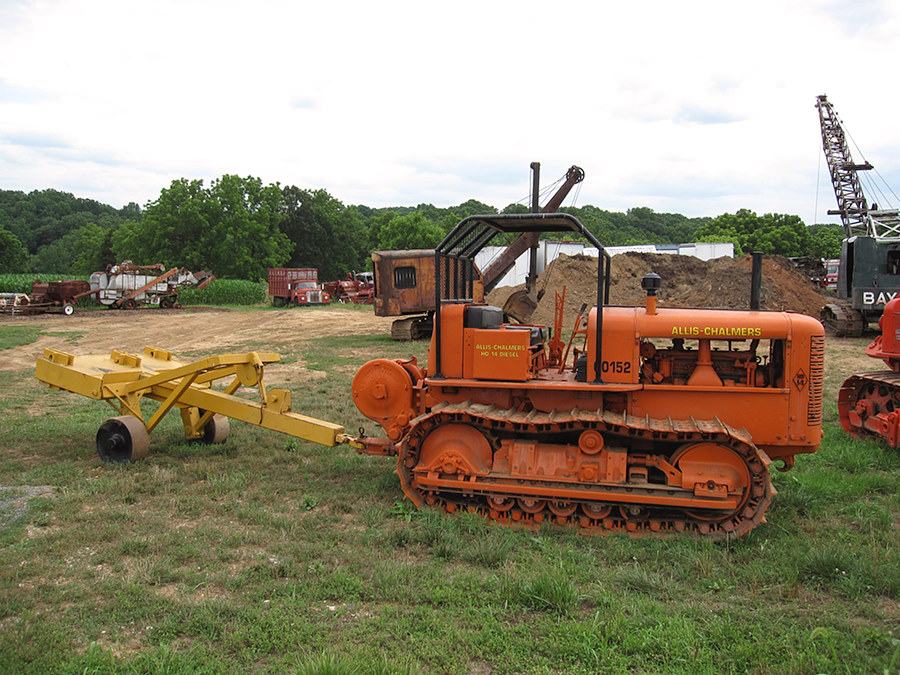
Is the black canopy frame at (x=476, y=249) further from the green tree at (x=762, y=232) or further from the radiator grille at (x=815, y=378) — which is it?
the green tree at (x=762, y=232)

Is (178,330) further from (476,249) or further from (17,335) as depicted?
(476,249)

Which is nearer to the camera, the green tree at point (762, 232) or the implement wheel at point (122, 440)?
the implement wheel at point (122, 440)

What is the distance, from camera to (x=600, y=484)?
5.54m

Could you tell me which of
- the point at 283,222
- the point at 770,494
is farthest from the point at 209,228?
the point at 770,494

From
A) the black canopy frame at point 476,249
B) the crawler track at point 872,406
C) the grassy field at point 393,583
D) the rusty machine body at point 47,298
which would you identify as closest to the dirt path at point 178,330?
the rusty machine body at point 47,298

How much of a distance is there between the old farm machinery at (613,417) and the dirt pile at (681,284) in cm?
1752

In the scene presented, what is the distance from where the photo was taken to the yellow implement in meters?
6.94

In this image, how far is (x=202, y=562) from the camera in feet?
16.3

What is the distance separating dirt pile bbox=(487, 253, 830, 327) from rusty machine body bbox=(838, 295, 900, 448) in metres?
14.6

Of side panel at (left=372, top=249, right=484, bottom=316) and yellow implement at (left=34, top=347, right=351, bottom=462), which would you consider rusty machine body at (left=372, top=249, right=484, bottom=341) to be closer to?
side panel at (left=372, top=249, right=484, bottom=316)

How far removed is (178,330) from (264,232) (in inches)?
1317

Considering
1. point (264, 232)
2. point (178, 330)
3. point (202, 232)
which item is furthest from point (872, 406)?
point (264, 232)

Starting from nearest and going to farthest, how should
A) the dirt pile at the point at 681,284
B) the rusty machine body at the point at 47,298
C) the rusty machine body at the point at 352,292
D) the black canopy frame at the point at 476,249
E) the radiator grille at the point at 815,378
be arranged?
the radiator grille at the point at 815,378
the black canopy frame at the point at 476,249
the dirt pile at the point at 681,284
the rusty machine body at the point at 47,298
the rusty machine body at the point at 352,292

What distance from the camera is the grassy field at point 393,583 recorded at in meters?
3.70
